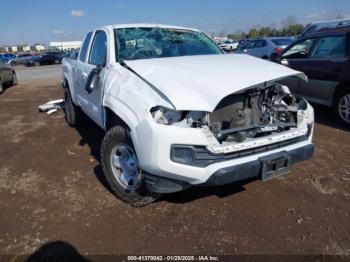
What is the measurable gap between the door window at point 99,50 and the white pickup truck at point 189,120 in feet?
0.23

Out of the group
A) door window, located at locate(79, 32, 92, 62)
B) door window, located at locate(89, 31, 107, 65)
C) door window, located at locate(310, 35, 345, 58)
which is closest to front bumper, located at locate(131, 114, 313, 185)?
door window, located at locate(89, 31, 107, 65)

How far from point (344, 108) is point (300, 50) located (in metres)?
1.88

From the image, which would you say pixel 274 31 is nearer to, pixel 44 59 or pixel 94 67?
pixel 44 59

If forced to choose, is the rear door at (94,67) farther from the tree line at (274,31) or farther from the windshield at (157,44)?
the tree line at (274,31)

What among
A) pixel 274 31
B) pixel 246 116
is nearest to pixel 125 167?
pixel 246 116

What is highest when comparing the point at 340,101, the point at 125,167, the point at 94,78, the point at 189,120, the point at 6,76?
the point at 94,78

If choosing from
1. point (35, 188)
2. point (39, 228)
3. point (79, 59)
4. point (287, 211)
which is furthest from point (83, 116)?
point (287, 211)

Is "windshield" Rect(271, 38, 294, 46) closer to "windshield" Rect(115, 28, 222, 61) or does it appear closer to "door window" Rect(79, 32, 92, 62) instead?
"windshield" Rect(115, 28, 222, 61)

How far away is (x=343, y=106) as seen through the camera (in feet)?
18.3

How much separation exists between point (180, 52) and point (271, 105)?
143cm

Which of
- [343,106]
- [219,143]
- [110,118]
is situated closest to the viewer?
[219,143]

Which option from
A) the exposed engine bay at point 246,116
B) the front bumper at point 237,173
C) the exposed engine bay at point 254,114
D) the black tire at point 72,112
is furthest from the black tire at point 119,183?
the black tire at point 72,112

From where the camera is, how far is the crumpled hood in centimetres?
269

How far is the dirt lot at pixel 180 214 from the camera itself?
280 cm
